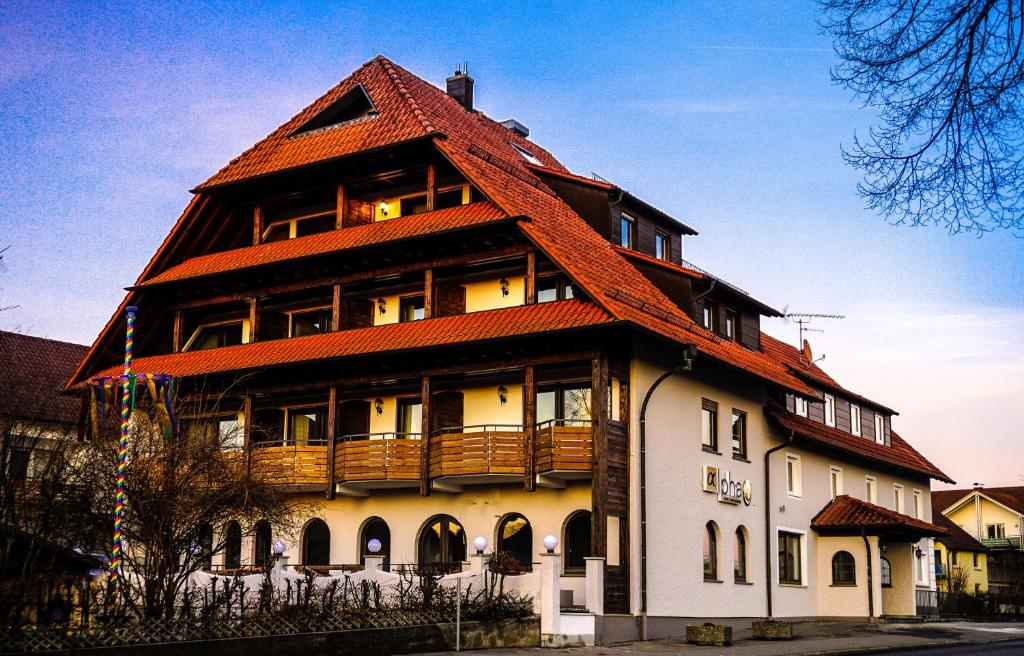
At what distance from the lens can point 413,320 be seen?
33.6 metres

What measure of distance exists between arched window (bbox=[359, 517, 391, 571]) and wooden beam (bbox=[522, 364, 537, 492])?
499cm

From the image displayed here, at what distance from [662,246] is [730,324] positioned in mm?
3162

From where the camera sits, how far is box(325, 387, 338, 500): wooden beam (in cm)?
→ 3228

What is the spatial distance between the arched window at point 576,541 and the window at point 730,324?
32.7ft

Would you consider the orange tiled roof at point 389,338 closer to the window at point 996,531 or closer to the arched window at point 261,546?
the arched window at point 261,546

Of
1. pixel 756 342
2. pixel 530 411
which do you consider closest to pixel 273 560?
pixel 530 411

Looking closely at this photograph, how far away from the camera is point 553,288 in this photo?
3206cm

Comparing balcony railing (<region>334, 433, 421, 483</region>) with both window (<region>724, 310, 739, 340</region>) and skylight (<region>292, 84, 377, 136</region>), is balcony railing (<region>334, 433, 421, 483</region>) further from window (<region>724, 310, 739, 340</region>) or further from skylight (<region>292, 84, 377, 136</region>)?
window (<region>724, 310, 739, 340</region>)

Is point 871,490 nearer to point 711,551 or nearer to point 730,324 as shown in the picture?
point 730,324

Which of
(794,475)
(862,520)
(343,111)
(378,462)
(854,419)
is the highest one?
(343,111)

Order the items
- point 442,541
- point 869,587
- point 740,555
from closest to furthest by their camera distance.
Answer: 1. point 442,541
2. point 740,555
3. point 869,587

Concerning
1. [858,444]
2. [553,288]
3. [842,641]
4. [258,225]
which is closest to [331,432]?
[553,288]

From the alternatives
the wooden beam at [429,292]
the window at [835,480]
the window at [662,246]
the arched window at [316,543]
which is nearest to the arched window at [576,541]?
the wooden beam at [429,292]

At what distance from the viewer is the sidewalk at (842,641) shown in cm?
2600
